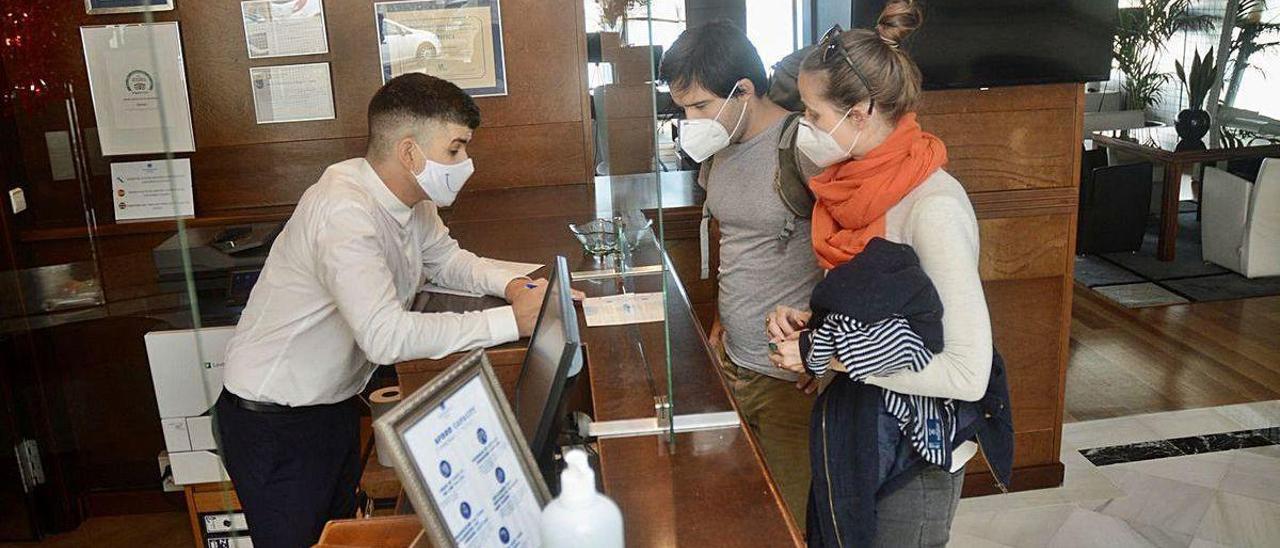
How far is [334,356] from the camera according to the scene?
6.32 feet

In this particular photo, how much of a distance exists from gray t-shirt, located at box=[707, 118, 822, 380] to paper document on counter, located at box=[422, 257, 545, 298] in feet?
1.47

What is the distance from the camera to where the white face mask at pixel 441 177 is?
1863mm

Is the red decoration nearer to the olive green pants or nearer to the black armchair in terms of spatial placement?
the olive green pants

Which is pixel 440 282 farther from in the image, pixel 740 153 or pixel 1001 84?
pixel 1001 84

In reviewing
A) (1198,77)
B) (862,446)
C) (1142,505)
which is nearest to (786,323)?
(862,446)

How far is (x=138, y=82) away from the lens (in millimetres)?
3199

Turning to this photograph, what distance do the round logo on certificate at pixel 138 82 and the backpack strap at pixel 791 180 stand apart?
2205 millimetres

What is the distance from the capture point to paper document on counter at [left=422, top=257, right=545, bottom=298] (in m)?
2.20

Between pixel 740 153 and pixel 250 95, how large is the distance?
5.07 feet

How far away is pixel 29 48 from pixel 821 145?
2.66m

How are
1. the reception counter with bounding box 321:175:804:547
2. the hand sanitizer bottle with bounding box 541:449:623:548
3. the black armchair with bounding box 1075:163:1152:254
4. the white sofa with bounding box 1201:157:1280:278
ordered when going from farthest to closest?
the black armchair with bounding box 1075:163:1152:254, the white sofa with bounding box 1201:157:1280:278, the reception counter with bounding box 321:175:804:547, the hand sanitizer bottle with bounding box 541:449:623:548

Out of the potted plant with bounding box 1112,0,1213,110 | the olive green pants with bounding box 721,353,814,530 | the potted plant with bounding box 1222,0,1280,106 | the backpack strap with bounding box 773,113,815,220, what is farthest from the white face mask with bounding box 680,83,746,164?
the potted plant with bounding box 1112,0,1213,110

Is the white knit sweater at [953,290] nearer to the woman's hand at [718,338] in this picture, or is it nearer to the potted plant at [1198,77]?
the woman's hand at [718,338]

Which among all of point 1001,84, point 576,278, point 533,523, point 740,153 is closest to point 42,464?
point 576,278
